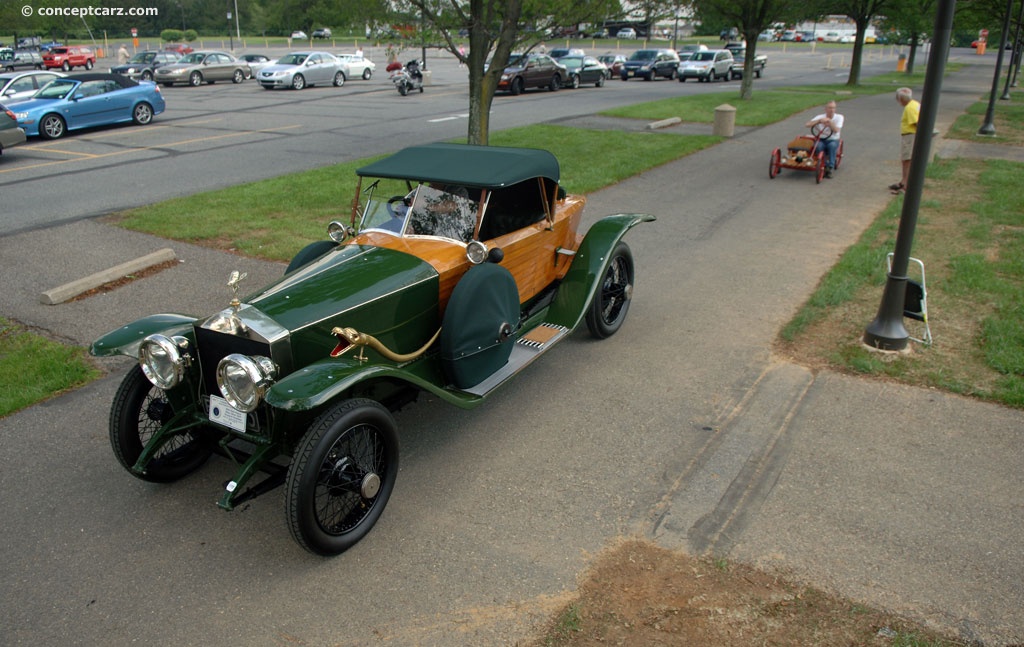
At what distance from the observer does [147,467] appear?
4.63 m

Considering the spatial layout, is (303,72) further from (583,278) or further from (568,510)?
(568,510)

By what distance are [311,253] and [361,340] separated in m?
1.49

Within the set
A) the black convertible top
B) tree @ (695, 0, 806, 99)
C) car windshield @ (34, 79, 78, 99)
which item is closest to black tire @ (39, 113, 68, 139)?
car windshield @ (34, 79, 78, 99)

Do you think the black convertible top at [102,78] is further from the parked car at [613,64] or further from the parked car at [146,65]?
the parked car at [613,64]

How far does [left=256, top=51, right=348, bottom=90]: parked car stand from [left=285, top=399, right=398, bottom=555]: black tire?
29353 mm

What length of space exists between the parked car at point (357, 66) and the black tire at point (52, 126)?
17.2 meters

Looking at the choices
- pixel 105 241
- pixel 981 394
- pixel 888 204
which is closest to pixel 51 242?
pixel 105 241

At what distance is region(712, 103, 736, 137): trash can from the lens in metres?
18.8

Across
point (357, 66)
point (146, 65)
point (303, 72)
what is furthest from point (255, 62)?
point (303, 72)

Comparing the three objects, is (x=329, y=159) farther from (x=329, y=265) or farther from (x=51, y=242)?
(x=329, y=265)

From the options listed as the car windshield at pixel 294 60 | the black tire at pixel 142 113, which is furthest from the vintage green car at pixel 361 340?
the car windshield at pixel 294 60

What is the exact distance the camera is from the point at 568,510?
15.0ft

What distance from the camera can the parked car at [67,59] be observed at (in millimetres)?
42562

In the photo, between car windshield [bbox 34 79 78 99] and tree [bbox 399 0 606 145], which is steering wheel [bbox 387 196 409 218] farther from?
car windshield [bbox 34 79 78 99]
